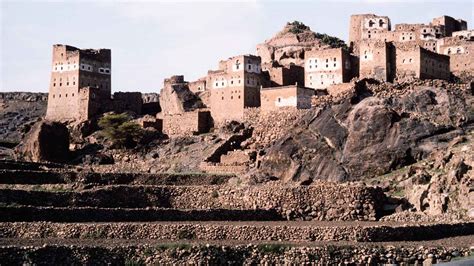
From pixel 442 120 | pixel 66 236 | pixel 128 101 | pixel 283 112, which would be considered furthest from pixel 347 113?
pixel 128 101

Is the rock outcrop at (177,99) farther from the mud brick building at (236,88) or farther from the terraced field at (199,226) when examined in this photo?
the terraced field at (199,226)

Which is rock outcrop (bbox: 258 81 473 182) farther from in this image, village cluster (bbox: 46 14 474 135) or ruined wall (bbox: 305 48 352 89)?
ruined wall (bbox: 305 48 352 89)

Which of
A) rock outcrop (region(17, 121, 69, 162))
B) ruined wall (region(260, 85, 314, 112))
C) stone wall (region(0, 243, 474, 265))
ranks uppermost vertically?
ruined wall (region(260, 85, 314, 112))

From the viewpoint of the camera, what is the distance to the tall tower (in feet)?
237

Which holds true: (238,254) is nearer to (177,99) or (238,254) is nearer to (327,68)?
(327,68)

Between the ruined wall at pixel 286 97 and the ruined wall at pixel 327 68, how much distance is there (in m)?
6.03

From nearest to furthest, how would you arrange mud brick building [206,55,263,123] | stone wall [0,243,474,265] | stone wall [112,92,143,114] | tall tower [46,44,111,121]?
1. stone wall [0,243,474,265]
2. mud brick building [206,55,263,123]
3. tall tower [46,44,111,121]
4. stone wall [112,92,143,114]

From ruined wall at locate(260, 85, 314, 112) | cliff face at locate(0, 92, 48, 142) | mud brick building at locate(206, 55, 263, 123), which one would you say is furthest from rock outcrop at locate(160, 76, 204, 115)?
cliff face at locate(0, 92, 48, 142)

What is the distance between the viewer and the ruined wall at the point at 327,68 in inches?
2478

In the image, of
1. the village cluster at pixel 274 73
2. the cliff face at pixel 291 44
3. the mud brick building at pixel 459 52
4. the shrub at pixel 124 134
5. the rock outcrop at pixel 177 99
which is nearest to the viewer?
the shrub at pixel 124 134

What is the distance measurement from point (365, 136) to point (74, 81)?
39071mm

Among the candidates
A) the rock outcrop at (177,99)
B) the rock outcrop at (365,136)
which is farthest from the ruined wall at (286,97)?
the rock outcrop at (177,99)

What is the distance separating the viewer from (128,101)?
73875 millimetres

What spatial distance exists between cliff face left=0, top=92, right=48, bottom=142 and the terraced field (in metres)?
38.5
